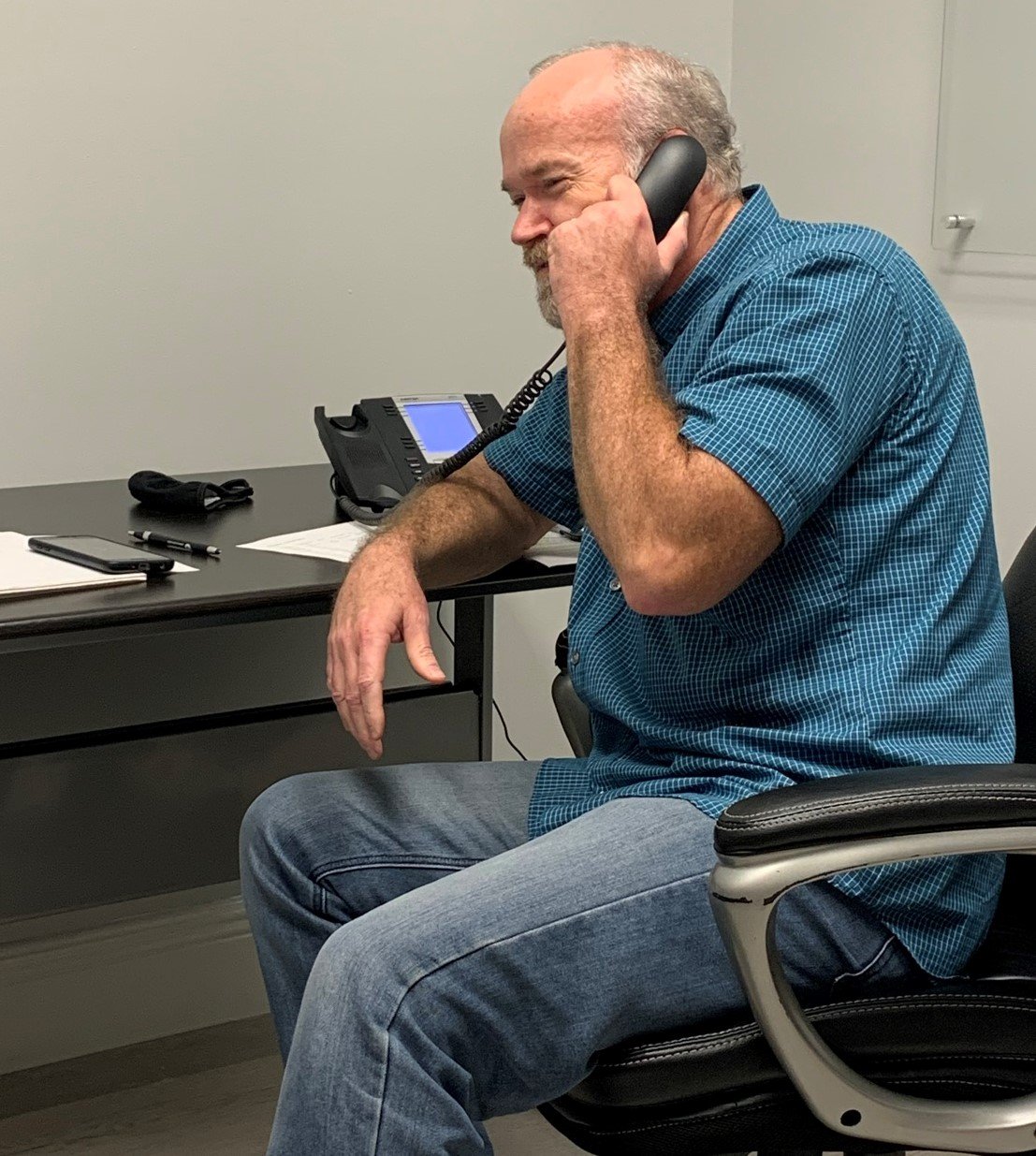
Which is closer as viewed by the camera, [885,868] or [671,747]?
[885,868]

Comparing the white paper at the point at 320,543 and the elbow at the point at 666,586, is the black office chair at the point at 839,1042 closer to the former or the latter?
the elbow at the point at 666,586

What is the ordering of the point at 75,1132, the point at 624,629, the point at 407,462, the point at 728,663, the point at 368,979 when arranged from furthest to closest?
1. the point at 75,1132
2. the point at 407,462
3. the point at 624,629
4. the point at 728,663
5. the point at 368,979

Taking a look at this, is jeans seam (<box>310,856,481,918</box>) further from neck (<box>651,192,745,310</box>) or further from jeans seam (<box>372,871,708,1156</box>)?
neck (<box>651,192,745,310</box>)

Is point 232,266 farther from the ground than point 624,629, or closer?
farther from the ground

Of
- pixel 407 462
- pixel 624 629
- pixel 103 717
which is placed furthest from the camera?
pixel 103 717

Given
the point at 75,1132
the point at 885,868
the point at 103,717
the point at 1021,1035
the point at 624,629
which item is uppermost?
the point at 624,629

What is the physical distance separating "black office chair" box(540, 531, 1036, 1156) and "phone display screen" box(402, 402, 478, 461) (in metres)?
0.93

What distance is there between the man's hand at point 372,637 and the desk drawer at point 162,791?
0.54m

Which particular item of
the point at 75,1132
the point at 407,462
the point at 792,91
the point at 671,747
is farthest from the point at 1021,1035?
the point at 792,91

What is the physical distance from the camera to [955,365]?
1355 millimetres

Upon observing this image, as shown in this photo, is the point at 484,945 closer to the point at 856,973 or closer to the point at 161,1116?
the point at 856,973

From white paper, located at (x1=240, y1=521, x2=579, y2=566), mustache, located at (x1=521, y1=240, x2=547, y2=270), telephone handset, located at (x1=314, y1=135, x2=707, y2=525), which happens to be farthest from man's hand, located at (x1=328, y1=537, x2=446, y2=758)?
mustache, located at (x1=521, y1=240, x2=547, y2=270)

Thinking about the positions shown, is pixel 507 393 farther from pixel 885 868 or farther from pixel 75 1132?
pixel 885 868

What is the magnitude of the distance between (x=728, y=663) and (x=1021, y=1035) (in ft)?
1.20
